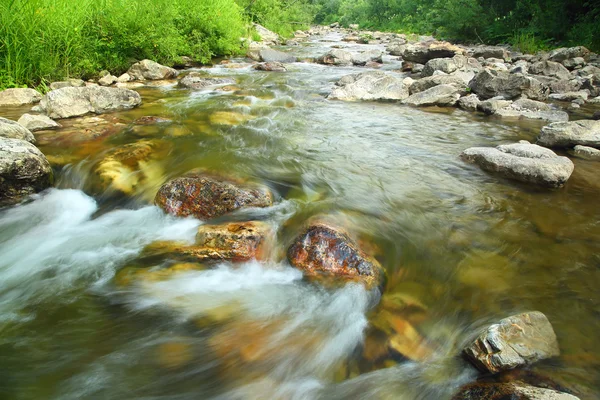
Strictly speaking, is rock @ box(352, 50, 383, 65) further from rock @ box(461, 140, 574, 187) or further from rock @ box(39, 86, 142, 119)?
rock @ box(461, 140, 574, 187)

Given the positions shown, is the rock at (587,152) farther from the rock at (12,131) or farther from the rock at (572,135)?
Result: the rock at (12,131)

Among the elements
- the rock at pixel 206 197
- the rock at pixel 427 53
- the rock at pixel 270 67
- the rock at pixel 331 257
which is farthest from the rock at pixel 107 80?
the rock at pixel 427 53

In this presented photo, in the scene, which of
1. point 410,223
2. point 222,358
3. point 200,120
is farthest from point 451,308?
point 200,120

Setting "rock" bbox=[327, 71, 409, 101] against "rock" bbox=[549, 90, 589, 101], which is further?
"rock" bbox=[327, 71, 409, 101]

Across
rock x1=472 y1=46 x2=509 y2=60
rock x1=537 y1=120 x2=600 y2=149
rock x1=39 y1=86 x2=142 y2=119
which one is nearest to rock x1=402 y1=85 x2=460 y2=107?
rock x1=537 y1=120 x2=600 y2=149

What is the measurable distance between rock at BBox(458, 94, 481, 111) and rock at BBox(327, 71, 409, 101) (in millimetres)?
1349

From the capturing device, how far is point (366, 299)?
110 inches

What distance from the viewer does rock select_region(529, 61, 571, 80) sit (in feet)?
35.2

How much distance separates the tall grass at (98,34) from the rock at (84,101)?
144 centimetres

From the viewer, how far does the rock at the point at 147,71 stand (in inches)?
394

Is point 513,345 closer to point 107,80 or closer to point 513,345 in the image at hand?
point 513,345

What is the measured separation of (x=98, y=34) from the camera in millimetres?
9180

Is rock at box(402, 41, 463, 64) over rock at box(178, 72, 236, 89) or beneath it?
over

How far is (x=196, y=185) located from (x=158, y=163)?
147cm
